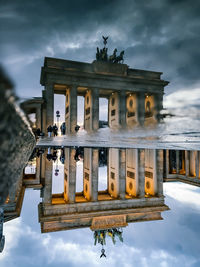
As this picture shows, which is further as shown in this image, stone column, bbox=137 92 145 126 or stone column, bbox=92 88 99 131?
stone column, bbox=137 92 145 126

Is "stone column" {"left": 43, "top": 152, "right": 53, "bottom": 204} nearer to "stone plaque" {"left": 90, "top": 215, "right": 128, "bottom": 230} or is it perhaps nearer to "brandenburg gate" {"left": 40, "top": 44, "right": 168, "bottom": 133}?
"stone plaque" {"left": 90, "top": 215, "right": 128, "bottom": 230}

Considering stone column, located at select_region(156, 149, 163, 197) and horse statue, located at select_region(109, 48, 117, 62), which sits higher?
horse statue, located at select_region(109, 48, 117, 62)

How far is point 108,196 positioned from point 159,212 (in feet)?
21.0

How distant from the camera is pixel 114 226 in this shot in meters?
17.0

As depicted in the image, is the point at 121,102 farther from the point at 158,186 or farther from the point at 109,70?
the point at 158,186

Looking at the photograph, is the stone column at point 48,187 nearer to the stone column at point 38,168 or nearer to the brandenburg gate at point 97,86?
the stone column at point 38,168

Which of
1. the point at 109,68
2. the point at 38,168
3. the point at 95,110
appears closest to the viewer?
the point at 38,168

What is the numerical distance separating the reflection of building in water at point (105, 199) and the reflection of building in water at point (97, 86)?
10256 millimetres

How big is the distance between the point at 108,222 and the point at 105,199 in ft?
14.4

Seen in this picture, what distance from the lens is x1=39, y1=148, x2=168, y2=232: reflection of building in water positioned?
17359 mm

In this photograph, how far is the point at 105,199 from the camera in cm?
2209

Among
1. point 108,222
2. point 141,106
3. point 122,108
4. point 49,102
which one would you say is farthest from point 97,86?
point 108,222

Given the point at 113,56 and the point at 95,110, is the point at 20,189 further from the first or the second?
the point at 113,56

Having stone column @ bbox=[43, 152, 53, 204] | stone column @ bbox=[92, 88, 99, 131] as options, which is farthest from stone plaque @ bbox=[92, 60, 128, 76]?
stone column @ bbox=[43, 152, 53, 204]
